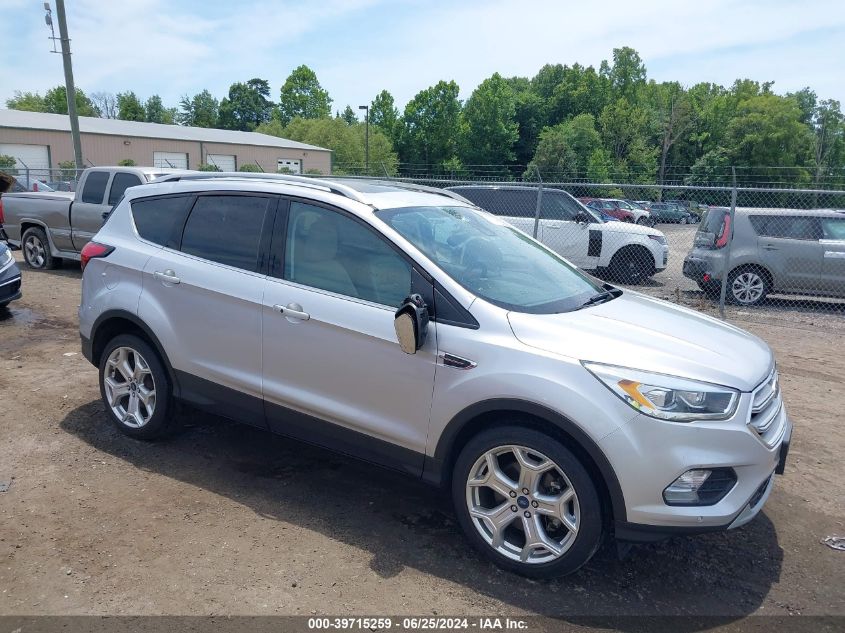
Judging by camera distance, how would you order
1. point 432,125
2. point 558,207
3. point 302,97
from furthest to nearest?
1. point 302,97
2. point 432,125
3. point 558,207

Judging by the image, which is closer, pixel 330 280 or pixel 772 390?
pixel 772 390

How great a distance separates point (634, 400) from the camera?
9.66 ft

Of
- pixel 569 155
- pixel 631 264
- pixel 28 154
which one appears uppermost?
pixel 569 155

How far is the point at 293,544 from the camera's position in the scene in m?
3.52

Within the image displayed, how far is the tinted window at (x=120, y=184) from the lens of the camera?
11195 mm

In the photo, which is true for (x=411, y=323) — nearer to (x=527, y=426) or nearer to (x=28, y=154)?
(x=527, y=426)

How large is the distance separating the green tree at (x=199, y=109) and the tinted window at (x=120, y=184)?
99442 mm

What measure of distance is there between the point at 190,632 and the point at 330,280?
188cm

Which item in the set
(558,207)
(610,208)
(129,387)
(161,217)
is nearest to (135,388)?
(129,387)

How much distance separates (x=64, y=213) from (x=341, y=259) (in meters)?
10.1

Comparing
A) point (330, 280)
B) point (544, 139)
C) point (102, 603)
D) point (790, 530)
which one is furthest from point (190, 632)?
point (544, 139)

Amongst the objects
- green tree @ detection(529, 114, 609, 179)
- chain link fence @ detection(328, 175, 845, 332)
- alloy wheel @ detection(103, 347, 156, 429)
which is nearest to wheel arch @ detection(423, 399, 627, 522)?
alloy wheel @ detection(103, 347, 156, 429)

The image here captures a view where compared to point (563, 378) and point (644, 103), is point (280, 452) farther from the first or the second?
point (644, 103)

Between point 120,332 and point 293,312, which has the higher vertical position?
point 293,312
